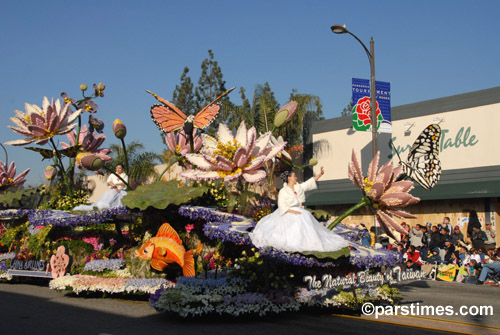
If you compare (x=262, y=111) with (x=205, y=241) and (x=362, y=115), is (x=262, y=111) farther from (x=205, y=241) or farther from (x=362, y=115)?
(x=205, y=241)

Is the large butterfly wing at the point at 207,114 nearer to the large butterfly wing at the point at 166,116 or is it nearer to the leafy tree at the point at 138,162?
the large butterfly wing at the point at 166,116

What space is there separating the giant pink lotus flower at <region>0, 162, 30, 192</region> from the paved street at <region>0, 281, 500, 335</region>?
9026mm

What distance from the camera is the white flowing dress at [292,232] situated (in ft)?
27.5

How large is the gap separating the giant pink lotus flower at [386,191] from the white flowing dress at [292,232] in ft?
2.87

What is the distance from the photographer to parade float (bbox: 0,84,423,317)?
342 inches

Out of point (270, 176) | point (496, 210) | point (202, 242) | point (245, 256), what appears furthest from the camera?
point (270, 176)

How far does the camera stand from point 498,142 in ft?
64.3

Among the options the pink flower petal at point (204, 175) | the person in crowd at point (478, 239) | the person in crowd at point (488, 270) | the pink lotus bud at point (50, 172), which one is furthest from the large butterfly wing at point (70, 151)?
the person in crowd at point (478, 239)

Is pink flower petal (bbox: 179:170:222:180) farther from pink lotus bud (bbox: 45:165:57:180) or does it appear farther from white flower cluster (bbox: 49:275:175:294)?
pink lotus bud (bbox: 45:165:57:180)

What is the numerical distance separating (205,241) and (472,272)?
10.1 m

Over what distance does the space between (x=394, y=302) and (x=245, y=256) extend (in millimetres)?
3192

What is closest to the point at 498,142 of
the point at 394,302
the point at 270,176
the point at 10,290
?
the point at 270,176

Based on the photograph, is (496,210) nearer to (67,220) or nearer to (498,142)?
(498,142)

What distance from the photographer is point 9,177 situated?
753 inches
